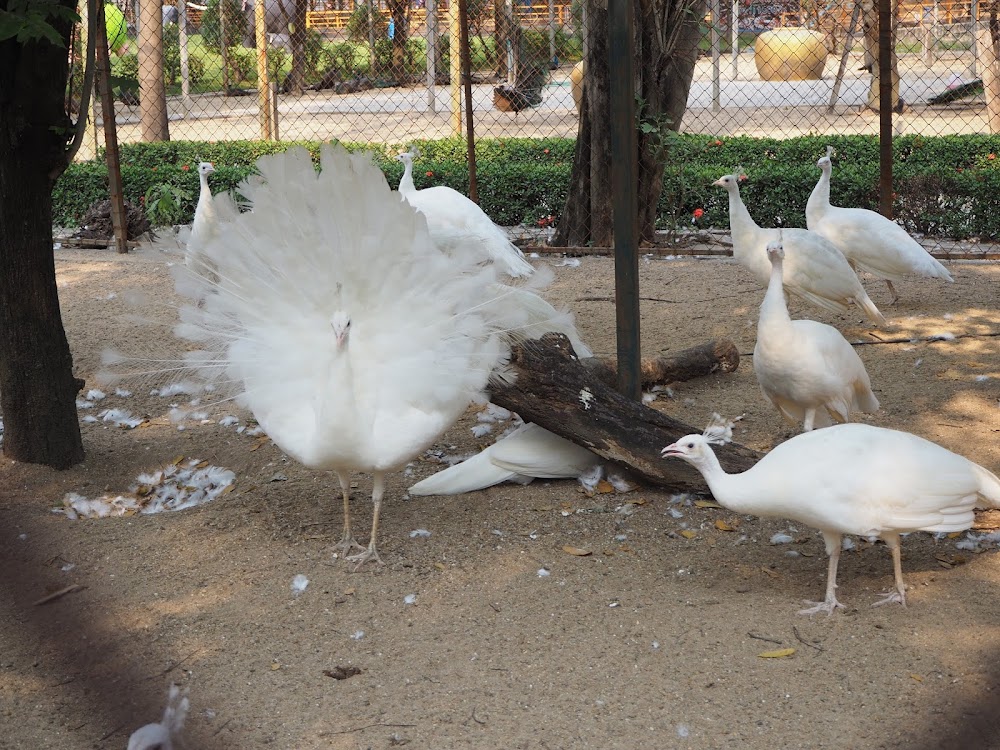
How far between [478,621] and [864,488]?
4.57 ft

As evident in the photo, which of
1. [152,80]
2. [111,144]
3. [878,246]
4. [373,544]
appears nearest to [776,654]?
[373,544]

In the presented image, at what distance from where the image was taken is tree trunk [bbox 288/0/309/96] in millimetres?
21647

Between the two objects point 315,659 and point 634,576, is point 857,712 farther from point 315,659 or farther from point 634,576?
point 315,659

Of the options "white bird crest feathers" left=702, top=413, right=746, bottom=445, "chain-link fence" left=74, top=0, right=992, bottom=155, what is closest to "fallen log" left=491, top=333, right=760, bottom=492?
"white bird crest feathers" left=702, top=413, right=746, bottom=445

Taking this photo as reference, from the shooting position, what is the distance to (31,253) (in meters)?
4.90

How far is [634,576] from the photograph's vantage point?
4125 mm

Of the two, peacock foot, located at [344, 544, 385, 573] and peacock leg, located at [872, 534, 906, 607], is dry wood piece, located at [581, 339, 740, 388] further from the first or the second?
peacock leg, located at [872, 534, 906, 607]

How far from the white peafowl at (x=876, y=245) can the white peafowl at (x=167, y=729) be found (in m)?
5.69

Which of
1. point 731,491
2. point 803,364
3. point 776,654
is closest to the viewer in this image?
point 776,654

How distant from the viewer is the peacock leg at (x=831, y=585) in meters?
3.75

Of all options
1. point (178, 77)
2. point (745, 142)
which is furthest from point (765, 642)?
point (178, 77)

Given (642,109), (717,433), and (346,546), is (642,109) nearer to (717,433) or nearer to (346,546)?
(717,433)

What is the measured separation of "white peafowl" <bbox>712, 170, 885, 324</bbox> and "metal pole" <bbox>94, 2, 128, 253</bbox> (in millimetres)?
5683

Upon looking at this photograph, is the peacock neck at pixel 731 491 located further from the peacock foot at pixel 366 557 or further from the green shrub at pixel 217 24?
the green shrub at pixel 217 24
